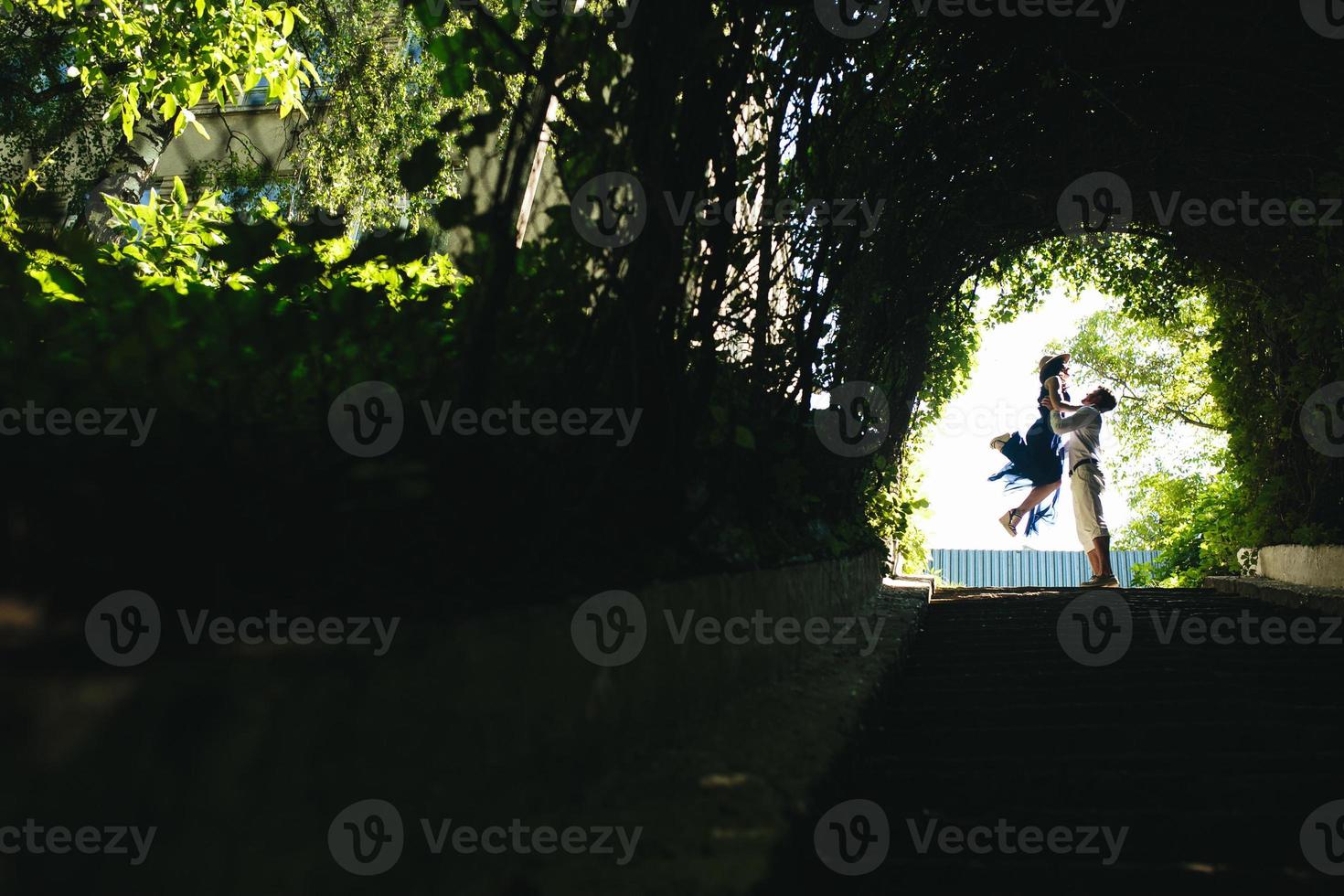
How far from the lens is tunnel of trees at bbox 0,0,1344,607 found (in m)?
1.88

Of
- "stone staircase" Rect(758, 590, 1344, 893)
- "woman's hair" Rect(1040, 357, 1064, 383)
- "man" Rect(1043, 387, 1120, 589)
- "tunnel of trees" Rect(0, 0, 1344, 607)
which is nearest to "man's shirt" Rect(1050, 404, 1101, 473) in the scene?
"man" Rect(1043, 387, 1120, 589)

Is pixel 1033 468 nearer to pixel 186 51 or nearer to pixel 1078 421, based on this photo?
pixel 1078 421

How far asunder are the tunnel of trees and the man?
1.35m

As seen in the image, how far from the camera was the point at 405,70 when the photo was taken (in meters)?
13.9

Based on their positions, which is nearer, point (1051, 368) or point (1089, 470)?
point (1089, 470)

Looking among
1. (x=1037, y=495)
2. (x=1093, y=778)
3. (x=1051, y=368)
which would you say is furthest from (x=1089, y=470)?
(x=1093, y=778)

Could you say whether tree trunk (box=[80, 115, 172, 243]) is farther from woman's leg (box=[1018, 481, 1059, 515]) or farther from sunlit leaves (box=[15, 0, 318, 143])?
woman's leg (box=[1018, 481, 1059, 515])

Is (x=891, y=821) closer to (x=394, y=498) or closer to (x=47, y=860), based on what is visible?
(x=394, y=498)

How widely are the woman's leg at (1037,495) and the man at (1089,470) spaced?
2531 millimetres

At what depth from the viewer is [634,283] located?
8.52 ft

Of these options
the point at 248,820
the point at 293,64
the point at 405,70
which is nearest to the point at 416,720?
the point at 248,820

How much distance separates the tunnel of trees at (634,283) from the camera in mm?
1879

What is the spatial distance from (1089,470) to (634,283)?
30.2 feet

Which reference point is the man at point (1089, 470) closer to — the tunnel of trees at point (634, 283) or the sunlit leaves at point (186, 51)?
the tunnel of trees at point (634, 283)
